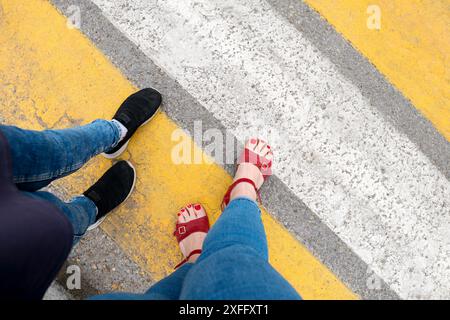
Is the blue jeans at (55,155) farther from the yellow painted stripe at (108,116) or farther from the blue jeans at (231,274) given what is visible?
the blue jeans at (231,274)

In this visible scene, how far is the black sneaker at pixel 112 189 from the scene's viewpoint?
1.93 metres

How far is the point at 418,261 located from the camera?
6.79 feet

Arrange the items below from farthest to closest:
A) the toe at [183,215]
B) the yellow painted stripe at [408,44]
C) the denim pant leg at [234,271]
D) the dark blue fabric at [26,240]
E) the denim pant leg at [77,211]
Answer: the yellow painted stripe at [408,44], the toe at [183,215], the denim pant leg at [77,211], the denim pant leg at [234,271], the dark blue fabric at [26,240]

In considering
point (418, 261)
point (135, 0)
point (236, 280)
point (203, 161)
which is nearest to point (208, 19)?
point (135, 0)

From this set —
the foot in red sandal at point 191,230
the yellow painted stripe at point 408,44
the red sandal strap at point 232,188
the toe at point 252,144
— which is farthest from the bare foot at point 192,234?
the yellow painted stripe at point 408,44

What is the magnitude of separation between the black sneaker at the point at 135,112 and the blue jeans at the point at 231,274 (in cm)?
80

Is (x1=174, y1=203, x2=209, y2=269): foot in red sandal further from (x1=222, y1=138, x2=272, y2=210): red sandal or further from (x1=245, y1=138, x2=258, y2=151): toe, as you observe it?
(x1=245, y1=138, x2=258, y2=151): toe

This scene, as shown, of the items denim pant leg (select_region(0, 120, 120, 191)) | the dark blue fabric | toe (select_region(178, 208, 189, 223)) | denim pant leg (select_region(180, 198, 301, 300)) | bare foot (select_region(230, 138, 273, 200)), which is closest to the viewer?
the dark blue fabric

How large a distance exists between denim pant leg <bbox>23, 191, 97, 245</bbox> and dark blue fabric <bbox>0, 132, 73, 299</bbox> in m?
0.32

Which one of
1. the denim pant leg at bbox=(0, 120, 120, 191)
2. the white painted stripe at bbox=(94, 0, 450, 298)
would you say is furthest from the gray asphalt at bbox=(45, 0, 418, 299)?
the denim pant leg at bbox=(0, 120, 120, 191)

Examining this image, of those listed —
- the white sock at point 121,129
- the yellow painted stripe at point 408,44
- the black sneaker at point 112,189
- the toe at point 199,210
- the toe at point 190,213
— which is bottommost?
the black sneaker at point 112,189

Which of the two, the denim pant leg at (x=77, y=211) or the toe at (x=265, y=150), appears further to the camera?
the toe at (x=265, y=150)

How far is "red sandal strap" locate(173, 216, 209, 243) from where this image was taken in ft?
6.48
